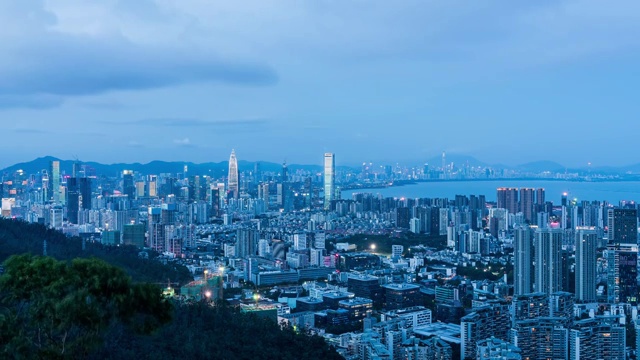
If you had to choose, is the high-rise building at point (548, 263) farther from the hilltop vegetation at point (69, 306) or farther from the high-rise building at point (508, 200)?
the high-rise building at point (508, 200)

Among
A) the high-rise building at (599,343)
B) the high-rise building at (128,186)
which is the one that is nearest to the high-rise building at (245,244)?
the high-rise building at (599,343)

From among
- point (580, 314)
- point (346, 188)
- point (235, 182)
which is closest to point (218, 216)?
point (235, 182)

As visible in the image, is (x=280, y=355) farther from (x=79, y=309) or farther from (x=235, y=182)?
(x=235, y=182)

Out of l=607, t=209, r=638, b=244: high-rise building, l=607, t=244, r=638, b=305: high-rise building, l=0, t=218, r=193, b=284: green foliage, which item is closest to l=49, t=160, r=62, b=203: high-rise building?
l=0, t=218, r=193, b=284: green foliage

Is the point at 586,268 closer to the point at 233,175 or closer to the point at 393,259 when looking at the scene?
the point at 393,259

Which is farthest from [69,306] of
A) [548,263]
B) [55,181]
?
[55,181]
